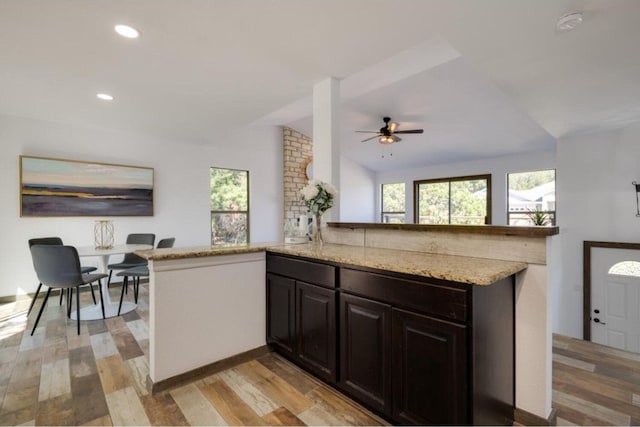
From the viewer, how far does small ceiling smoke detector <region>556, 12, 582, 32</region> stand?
1708 mm

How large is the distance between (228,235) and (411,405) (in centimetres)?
497

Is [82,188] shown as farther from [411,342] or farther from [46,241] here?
[411,342]

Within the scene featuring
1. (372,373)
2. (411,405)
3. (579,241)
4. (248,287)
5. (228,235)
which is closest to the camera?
(411,405)

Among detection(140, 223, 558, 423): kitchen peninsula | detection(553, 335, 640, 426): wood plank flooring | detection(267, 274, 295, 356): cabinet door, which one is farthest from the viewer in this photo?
detection(267, 274, 295, 356): cabinet door

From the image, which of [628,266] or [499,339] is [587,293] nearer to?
[628,266]

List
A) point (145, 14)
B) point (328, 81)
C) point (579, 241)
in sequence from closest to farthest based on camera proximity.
→ point (145, 14), point (328, 81), point (579, 241)

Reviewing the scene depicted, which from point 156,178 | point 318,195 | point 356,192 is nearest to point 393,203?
point 356,192

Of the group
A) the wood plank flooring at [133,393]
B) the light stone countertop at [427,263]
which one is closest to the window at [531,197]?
the light stone countertop at [427,263]

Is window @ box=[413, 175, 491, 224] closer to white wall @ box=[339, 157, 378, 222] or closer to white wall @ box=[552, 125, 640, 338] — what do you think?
white wall @ box=[339, 157, 378, 222]

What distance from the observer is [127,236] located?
4609mm

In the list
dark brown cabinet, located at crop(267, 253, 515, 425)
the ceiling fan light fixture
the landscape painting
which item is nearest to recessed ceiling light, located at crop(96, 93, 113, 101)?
the ceiling fan light fixture

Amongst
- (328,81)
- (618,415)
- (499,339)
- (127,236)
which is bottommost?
(618,415)

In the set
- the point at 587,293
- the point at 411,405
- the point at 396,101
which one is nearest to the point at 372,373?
the point at 411,405

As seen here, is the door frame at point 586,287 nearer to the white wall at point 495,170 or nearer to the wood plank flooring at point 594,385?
the white wall at point 495,170
